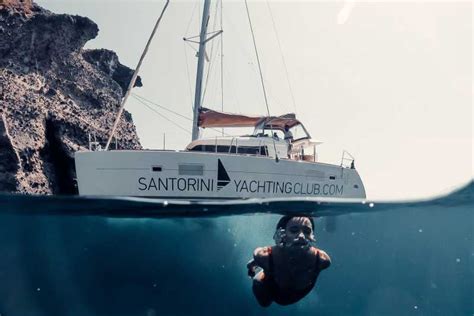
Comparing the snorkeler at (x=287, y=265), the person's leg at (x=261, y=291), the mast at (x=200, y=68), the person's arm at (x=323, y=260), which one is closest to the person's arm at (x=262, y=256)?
the snorkeler at (x=287, y=265)

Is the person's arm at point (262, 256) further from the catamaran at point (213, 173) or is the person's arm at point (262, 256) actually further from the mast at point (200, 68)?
the mast at point (200, 68)

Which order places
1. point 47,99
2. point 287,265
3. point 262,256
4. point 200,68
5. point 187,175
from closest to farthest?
point 287,265
point 262,256
point 187,175
point 200,68
point 47,99

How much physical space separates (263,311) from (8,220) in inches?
152

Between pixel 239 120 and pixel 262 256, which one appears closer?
pixel 262 256

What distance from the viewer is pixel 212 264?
771 cm

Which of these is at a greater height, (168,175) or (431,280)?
→ (168,175)

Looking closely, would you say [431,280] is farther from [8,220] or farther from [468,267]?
[8,220]

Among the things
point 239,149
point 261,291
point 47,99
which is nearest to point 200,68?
point 239,149

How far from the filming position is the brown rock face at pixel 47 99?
21.2m

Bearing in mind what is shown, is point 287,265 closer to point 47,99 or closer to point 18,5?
point 47,99

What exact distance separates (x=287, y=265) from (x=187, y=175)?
17.8 ft

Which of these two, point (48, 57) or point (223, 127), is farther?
point (48, 57)

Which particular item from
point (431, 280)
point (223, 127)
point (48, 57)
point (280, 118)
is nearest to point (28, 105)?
point (48, 57)

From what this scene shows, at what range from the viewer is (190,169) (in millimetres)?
11875
